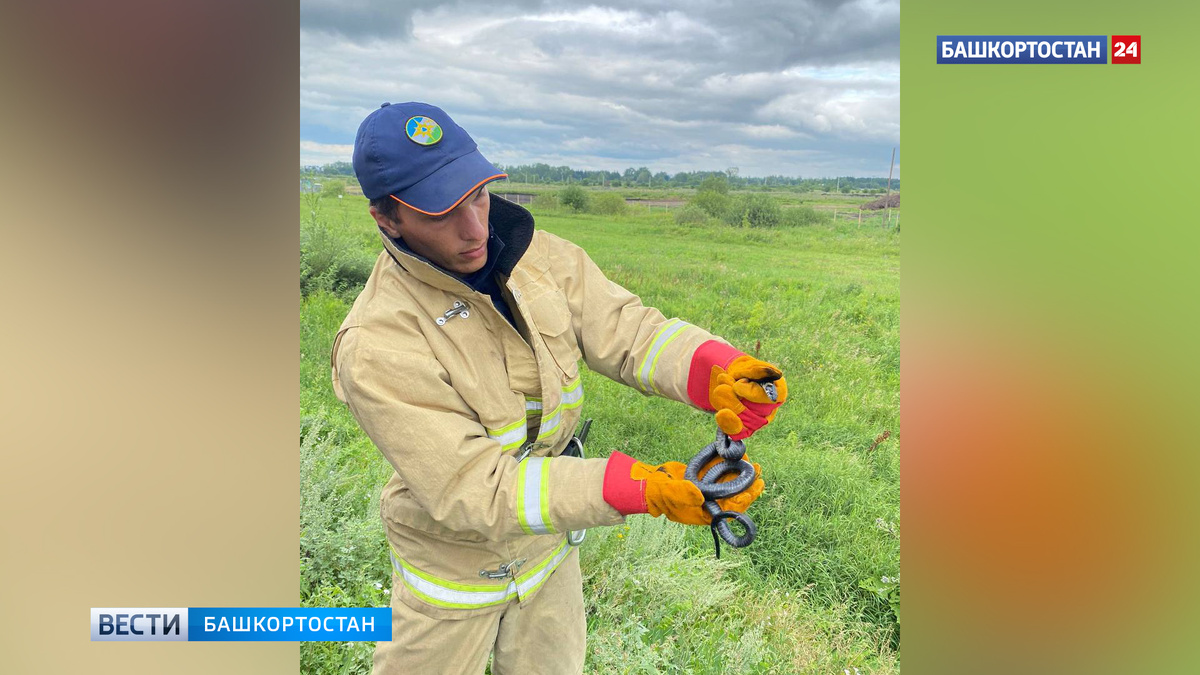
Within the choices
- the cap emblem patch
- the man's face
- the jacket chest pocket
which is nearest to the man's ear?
the man's face

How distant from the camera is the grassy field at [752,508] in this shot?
3.88m

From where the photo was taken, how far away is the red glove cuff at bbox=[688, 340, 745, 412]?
2.33 metres

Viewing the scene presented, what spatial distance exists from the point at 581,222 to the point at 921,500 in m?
5.68

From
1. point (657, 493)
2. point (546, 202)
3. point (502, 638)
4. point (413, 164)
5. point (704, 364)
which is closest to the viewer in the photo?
point (657, 493)

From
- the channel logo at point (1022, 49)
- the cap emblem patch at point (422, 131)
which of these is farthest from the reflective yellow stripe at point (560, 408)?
the channel logo at point (1022, 49)

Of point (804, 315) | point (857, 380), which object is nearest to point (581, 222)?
point (804, 315)

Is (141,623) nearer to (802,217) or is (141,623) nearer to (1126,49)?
(1126,49)

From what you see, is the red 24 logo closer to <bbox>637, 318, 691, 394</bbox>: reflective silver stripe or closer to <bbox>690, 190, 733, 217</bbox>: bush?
<bbox>637, 318, 691, 394</bbox>: reflective silver stripe

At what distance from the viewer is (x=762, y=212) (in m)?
9.47

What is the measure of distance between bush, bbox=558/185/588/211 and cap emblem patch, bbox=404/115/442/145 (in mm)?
5927

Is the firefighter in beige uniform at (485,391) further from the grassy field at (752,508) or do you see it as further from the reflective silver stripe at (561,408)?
the grassy field at (752,508)

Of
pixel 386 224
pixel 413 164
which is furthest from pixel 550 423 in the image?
pixel 413 164

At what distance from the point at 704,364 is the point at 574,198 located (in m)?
6.36

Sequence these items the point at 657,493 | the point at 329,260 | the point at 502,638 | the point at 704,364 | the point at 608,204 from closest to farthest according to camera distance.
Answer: the point at 657,493
the point at 704,364
the point at 502,638
the point at 329,260
the point at 608,204
